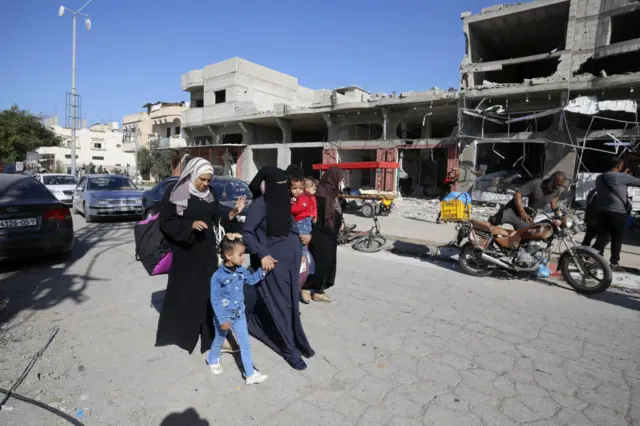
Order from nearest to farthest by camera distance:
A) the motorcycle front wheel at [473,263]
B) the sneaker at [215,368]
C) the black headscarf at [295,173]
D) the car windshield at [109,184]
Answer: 1. the sneaker at [215,368]
2. the black headscarf at [295,173]
3. the motorcycle front wheel at [473,263]
4. the car windshield at [109,184]

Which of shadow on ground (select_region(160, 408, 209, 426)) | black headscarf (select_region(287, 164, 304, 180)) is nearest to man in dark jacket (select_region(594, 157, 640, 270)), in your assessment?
black headscarf (select_region(287, 164, 304, 180))

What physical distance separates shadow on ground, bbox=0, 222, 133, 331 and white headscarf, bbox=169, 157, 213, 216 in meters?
2.47

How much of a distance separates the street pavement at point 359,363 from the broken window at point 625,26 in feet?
51.8

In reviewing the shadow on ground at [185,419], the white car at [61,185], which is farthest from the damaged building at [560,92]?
the white car at [61,185]

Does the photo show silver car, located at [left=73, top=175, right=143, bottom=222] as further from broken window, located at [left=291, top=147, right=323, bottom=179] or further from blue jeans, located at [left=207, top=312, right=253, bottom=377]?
broken window, located at [left=291, top=147, right=323, bottom=179]

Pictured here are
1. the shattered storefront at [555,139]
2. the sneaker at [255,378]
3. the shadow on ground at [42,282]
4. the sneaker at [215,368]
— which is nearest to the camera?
the sneaker at [255,378]

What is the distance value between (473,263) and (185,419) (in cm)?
514

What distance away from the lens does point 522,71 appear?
72.8ft

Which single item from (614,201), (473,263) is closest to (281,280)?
(473,263)

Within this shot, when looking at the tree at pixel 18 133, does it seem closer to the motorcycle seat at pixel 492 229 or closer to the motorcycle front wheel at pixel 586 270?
the motorcycle seat at pixel 492 229

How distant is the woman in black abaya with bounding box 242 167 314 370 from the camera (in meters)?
3.09

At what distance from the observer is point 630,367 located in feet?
10.5

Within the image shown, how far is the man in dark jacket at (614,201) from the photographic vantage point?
5.63 metres

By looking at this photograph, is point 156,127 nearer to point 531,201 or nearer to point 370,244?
point 370,244
